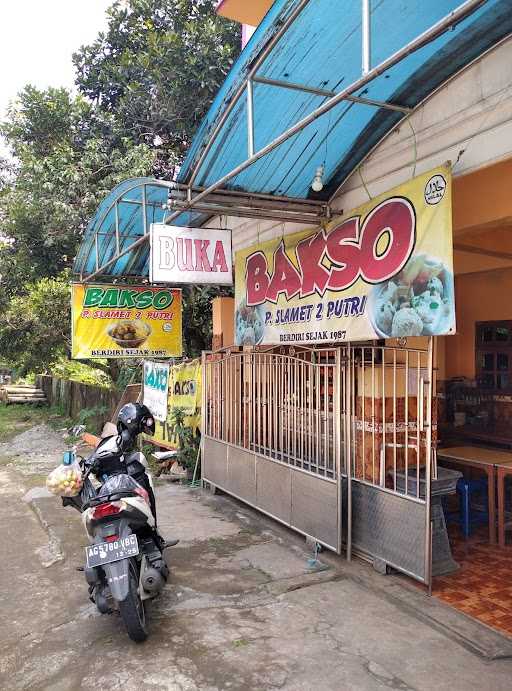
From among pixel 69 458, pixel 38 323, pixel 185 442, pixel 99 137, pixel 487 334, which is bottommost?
pixel 185 442

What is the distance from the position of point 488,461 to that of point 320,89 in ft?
11.8

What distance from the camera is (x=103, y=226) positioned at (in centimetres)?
852

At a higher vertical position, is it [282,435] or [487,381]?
[487,381]

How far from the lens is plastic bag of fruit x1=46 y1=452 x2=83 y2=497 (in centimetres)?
367

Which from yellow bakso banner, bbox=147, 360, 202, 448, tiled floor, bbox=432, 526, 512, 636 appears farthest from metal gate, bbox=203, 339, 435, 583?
yellow bakso banner, bbox=147, 360, 202, 448

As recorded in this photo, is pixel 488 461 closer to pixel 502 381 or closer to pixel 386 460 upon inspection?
pixel 386 460

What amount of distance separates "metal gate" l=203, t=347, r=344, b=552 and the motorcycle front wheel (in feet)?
6.13

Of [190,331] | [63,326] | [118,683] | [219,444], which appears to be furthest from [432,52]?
[63,326]

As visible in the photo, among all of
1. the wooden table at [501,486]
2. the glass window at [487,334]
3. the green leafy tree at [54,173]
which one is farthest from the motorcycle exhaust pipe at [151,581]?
the green leafy tree at [54,173]

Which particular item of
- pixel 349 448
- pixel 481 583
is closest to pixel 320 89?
pixel 349 448

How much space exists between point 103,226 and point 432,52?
19.9ft

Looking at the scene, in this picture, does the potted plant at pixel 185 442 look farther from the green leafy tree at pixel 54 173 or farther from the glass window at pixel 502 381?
the green leafy tree at pixel 54 173

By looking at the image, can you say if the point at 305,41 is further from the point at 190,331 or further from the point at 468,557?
the point at 190,331

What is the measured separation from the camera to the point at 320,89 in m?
3.96
